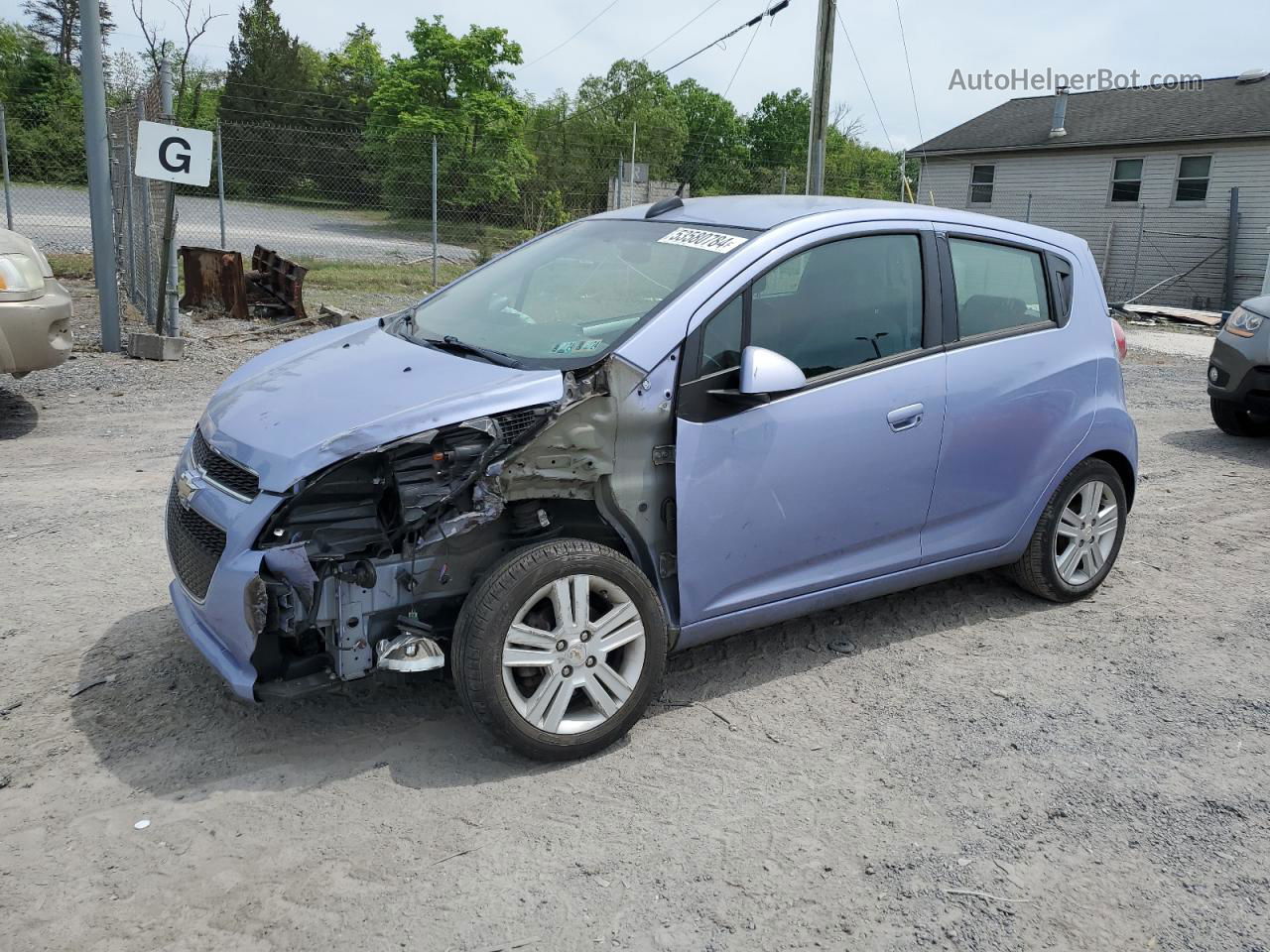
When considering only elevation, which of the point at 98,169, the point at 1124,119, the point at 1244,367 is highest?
the point at 1124,119

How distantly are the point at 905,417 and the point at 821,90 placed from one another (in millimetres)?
13906

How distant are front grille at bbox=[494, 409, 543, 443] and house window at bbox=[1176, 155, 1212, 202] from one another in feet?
89.6

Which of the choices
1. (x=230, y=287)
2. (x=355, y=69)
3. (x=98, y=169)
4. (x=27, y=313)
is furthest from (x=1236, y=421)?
(x=355, y=69)

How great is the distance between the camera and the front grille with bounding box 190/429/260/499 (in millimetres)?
3195

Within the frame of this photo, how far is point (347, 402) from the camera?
10.9 ft

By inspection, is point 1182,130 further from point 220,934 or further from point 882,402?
point 220,934

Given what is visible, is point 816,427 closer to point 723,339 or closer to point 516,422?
point 723,339

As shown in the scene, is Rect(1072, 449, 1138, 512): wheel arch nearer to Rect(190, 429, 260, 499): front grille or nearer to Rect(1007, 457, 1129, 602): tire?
Rect(1007, 457, 1129, 602): tire

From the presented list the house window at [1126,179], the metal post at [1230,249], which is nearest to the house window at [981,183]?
the house window at [1126,179]

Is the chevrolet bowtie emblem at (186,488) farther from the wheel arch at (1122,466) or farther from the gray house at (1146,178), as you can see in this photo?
the gray house at (1146,178)

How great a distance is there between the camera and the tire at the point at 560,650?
10.3 ft

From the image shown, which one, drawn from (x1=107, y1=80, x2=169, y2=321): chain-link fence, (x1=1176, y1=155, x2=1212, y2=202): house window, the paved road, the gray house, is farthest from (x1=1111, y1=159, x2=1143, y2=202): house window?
(x1=107, y1=80, x2=169, y2=321): chain-link fence

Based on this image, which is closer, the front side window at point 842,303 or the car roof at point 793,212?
the front side window at point 842,303

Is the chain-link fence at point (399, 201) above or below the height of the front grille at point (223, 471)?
above
